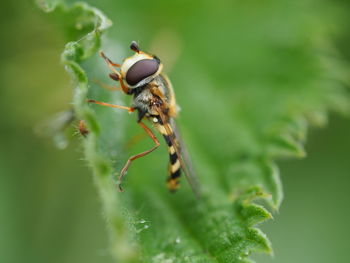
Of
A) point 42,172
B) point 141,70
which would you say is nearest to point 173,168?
point 141,70

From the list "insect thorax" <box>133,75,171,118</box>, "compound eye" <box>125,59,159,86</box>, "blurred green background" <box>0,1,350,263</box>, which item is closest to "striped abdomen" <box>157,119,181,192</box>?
"insect thorax" <box>133,75,171,118</box>

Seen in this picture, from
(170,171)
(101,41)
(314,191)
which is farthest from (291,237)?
(101,41)

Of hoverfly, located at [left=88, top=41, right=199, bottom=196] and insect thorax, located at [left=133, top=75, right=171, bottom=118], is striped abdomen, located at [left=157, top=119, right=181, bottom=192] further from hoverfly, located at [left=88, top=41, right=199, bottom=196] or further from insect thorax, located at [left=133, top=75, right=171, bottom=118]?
insect thorax, located at [left=133, top=75, right=171, bottom=118]

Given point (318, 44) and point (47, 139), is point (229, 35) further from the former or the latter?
point (47, 139)

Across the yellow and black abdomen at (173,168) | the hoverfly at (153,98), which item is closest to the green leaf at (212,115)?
the yellow and black abdomen at (173,168)

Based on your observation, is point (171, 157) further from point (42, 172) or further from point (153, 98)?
point (42, 172)

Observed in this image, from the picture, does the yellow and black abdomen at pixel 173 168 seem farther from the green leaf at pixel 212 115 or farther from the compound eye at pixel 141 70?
the compound eye at pixel 141 70
